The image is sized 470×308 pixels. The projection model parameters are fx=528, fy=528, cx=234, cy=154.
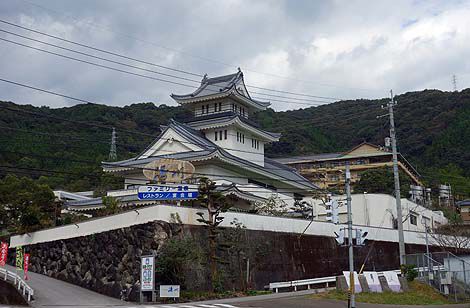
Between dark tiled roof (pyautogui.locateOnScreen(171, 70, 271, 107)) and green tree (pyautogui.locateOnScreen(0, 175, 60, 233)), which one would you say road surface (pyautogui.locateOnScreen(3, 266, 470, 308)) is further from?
dark tiled roof (pyautogui.locateOnScreen(171, 70, 271, 107))

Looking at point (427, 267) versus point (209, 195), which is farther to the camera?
point (427, 267)

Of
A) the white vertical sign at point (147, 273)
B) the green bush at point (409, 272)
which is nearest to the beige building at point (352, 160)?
the green bush at point (409, 272)

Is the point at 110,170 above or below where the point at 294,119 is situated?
below

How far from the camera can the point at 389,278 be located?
24.8 meters

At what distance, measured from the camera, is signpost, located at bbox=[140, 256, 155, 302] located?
2244cm

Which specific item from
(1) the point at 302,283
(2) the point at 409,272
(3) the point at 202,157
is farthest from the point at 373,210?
(2) the point at 409,272

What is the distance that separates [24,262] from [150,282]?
7.39m

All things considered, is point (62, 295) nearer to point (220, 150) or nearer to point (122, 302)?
point (122, 302)

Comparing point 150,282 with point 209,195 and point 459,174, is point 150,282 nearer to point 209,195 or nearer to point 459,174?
point 209,195

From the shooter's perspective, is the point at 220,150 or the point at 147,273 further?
→ the point at 220,150

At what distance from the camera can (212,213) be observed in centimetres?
2553

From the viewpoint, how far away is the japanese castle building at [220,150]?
3678 cm

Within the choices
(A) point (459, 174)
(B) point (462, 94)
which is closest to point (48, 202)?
(A) point (459, 174)

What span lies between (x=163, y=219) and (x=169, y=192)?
1998 mm
